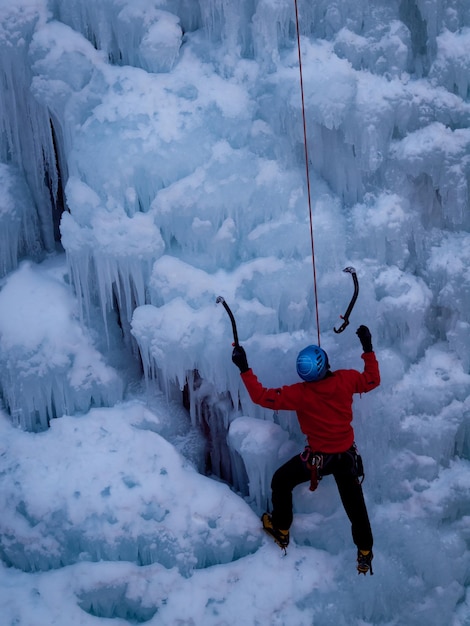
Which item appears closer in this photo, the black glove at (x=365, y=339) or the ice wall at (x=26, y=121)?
the black glove at (x=365, y=339)

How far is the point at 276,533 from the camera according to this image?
458cm

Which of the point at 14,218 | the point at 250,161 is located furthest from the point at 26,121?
the point at 250,161

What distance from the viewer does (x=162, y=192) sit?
4652 mm

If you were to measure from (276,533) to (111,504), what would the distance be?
1134mm

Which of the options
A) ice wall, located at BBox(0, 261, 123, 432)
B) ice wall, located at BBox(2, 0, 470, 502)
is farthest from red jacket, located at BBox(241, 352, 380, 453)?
ice wall, located at BBox(0, 261, 123, 432)

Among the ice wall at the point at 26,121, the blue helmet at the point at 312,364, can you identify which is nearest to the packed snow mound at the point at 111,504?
the blue helmet at the point at 312,364

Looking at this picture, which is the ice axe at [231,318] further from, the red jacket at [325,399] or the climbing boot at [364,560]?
the climbing boot at [364,560]

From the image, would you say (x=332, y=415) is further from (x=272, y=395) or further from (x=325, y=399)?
(x=272, y=395)

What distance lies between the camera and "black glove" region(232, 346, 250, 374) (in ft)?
13.8

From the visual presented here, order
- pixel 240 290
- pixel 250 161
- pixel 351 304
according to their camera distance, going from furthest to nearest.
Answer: pixel 250 161 < pixel 240 290 < pixel 351 304

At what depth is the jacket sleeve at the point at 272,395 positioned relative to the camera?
416cm

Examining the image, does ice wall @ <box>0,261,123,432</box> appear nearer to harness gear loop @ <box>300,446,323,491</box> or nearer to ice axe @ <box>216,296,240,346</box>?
ice axe @ <box>216,296,240,346</box>

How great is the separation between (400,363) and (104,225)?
2302 mm

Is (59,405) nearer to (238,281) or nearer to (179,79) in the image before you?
(238,281)
